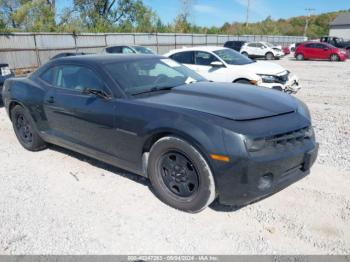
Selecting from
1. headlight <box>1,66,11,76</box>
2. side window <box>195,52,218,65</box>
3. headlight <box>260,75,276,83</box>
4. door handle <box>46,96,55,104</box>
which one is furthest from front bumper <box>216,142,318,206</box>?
headlight <box>1,66,11,76</box>

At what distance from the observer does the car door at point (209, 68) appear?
8593mm

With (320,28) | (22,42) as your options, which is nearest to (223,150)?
(22,42)

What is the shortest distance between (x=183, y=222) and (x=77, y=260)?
1025 millimetres

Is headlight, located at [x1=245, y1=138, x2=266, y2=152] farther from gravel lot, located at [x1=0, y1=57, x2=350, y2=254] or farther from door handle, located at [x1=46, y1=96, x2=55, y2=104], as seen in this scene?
door handle, located at [x1=46, y1=96, x2=55, y2=104]

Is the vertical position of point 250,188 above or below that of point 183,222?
above

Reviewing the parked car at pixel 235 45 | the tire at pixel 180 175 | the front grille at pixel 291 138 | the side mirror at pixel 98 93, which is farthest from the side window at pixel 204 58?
the parked car at pixel 235 45

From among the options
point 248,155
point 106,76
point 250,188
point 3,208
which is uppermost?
point 106,76

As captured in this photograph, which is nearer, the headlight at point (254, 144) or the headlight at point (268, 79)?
the headlight at point (254, 144)

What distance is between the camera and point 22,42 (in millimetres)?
17469

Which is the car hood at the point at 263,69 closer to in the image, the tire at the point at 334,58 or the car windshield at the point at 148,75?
the car windshield at the point at 148,75

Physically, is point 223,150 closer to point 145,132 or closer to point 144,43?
point 145,132

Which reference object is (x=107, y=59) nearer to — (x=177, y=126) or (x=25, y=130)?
(x=177, y=126)

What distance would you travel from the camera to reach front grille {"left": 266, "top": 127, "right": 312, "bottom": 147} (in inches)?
118

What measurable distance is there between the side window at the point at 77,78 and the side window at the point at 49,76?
4.8 inches
